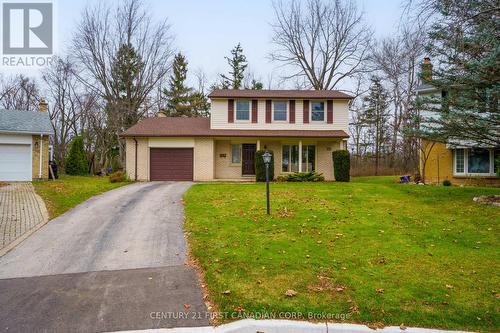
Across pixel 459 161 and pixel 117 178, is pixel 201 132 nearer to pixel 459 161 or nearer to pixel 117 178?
pixel 117 178

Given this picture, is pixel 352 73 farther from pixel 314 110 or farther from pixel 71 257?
pixel 71 257

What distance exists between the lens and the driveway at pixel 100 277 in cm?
390

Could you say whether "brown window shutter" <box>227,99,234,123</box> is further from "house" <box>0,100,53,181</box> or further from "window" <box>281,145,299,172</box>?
"house" <box>0,100,53,181</box>

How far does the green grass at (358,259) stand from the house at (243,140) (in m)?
9.15

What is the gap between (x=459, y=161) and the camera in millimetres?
18328

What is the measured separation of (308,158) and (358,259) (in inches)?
580

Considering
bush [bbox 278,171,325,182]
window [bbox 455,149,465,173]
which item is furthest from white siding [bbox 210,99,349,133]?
window [bbox 455,149,465,173]

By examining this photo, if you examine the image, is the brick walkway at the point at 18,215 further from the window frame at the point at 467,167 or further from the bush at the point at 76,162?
the window frame at the point at 467,167

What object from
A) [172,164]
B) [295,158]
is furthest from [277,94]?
[172,164]

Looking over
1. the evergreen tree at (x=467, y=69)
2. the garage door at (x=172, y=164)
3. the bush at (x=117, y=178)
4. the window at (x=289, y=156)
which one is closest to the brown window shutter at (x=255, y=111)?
the window at (x=289, y=156)

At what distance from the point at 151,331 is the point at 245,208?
20.9 ft

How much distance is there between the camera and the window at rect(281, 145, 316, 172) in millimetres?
20000

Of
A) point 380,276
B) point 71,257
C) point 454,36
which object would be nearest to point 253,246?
point 380,276

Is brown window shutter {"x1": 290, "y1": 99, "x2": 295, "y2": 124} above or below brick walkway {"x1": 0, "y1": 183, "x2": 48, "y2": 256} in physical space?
above
